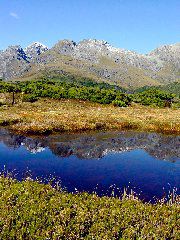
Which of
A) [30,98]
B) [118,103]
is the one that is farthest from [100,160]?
[118,103]

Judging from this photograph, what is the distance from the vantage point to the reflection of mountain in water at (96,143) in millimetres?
43250

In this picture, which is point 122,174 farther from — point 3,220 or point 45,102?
point 45,102

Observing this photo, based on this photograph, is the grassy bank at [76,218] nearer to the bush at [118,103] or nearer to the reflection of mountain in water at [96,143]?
the reflection of mountain in water at [96,143]

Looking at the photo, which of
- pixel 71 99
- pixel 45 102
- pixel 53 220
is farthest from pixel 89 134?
pixel 71 99

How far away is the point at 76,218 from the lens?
655 inches

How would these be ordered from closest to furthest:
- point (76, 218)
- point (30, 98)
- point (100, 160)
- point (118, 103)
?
point (76, 218), point (100, 160), point (30, 98), point (118, 103)

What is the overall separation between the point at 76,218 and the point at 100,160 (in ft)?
73.1

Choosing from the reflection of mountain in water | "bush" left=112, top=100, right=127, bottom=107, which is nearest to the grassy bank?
the reflection of mountain in water

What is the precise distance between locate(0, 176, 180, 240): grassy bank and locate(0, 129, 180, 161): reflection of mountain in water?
20.0 meters

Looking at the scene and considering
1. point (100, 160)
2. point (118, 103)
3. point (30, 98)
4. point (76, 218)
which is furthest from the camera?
point (118, 103)

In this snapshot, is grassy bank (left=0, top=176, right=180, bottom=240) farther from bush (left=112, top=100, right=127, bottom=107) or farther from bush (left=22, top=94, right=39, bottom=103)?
bush (left=112, top=100, right=127, bottom=107)

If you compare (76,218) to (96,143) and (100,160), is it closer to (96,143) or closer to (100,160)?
(100,160)

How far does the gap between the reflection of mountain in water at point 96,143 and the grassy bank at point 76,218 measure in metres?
20.0

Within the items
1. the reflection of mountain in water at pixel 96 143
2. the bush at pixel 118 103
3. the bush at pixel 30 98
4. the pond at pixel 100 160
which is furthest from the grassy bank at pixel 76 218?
the bush at pixel 118 103
